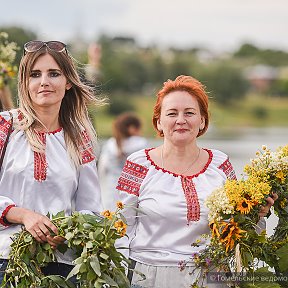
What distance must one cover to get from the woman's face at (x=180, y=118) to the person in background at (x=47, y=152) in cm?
45

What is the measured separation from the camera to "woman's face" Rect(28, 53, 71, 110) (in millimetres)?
4289

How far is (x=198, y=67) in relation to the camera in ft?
281

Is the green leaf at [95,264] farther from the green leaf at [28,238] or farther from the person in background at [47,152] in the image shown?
the green leaf at [28,238]

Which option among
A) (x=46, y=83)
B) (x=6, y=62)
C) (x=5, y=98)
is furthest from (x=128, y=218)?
(x=6, y=62)

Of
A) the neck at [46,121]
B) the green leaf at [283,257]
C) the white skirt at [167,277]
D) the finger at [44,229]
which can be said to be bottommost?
the white skirt at [167,277]

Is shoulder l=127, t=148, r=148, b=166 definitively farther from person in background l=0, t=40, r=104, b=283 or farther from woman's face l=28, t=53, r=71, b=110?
woman's face l=28, t=53, r=71, b=110

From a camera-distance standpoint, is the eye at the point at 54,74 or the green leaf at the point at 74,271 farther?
the eye at the point at 54,74

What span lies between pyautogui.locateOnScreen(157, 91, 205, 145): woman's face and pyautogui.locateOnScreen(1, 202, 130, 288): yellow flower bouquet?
53 centimetres

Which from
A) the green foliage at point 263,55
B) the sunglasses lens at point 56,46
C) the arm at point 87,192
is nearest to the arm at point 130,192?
the arm at point 87,192

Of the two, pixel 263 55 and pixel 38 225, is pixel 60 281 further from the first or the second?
pixel 263 55

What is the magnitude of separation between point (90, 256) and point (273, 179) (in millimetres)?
1123

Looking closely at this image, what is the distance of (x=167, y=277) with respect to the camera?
13.7 feet

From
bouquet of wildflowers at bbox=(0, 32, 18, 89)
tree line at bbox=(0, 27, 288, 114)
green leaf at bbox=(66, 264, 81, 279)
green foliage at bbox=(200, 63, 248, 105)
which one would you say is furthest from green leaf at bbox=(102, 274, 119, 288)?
green foliage at bbox=(200, 63, 248, 105)

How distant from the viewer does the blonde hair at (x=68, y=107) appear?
4.27 meters
